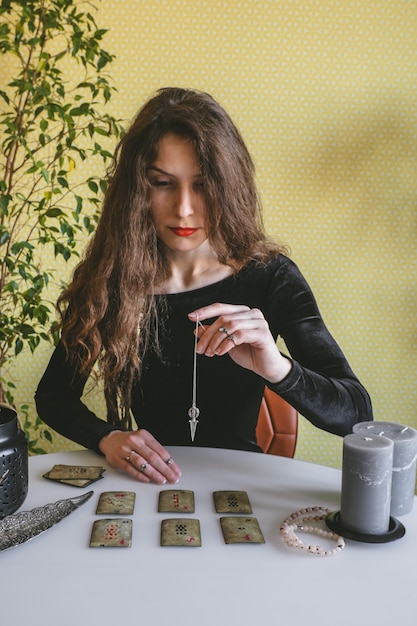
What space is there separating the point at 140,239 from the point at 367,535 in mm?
950

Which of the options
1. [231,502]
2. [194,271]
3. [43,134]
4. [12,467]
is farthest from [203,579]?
[43,134]

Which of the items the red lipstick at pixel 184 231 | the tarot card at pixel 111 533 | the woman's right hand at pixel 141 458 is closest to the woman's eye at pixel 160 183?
the red lipstick at pixel 184 231

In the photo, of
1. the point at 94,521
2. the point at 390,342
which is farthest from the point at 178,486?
the point at 390,342

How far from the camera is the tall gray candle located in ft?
3.42

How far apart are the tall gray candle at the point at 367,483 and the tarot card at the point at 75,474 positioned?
50cm

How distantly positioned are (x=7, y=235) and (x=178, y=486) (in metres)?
1.20

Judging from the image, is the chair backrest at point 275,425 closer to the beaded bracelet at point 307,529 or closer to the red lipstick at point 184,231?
the red lipstick at point 184,231

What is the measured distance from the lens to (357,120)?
102 inches

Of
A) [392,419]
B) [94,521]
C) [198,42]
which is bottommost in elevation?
[392,419]

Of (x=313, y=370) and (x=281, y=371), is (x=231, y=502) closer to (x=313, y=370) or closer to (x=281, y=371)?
(x=281, y=371)

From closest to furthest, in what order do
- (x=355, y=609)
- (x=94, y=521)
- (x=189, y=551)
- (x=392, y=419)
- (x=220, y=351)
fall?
(x=355, y=609) < (x=189, y=551) < (x=94, y=521) < (x=220, y=351) < (x=392, y=419)

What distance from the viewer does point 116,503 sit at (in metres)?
1.19

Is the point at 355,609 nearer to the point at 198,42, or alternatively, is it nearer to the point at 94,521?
the point at 94,521

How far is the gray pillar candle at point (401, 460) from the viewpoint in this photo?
1113 mm
